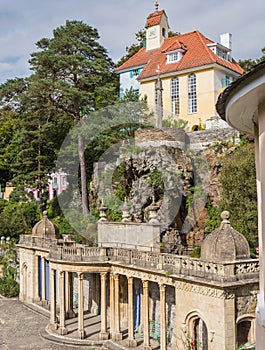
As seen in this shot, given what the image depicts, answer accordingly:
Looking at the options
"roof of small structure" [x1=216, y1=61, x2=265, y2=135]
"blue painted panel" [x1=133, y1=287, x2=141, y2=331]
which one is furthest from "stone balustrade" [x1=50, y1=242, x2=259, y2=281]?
"roof of small structure" [x1=216, y1=61, x2=265, y2=135]

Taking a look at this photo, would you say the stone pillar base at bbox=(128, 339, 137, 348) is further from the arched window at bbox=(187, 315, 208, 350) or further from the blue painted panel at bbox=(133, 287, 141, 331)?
the arched window at bbox=(187, 315, 208, 350)

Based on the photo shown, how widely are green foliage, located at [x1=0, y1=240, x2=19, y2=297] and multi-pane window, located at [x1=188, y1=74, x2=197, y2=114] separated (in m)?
18.9

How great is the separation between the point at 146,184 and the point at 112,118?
7475 millimetres

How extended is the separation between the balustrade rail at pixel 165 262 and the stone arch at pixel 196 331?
1.53 meters

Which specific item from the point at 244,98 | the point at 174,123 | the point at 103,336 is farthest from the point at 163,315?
the point at 174,123

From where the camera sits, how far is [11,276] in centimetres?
3425

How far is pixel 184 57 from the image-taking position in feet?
139

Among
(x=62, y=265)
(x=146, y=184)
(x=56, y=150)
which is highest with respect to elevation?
(x=56, y=150)

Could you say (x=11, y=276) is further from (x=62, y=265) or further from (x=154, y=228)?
(x=154, y=228)

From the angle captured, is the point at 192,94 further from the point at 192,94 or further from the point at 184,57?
the point at 184,57

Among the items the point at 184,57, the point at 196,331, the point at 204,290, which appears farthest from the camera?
the point at 184,57

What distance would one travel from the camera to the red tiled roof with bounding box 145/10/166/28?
156 feet

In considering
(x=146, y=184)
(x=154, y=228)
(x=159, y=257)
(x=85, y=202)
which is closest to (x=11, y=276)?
(x=85, y=202)

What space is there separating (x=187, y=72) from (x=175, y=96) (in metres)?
2.38
